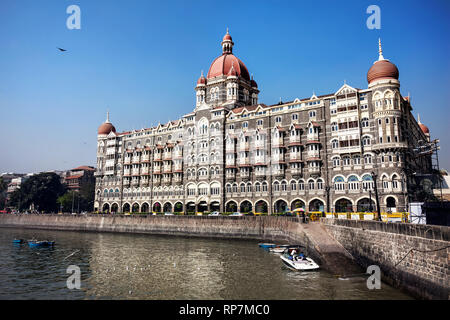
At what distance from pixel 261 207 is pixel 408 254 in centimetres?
4949

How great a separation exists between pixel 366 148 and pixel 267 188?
74.9 feet

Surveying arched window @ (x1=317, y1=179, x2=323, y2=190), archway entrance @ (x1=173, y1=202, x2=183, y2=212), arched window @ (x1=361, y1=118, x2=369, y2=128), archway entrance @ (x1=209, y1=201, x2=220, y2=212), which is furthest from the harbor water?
archway entrance @ (x1=173, y1=202, x2=183, y2=212)

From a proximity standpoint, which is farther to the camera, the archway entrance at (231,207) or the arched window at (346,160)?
the archway entrance at (231,207)

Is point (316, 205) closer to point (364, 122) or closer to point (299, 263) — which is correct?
point (364, 122)

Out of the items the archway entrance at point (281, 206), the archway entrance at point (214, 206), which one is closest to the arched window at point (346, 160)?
the archway entrance at point (281, 206)

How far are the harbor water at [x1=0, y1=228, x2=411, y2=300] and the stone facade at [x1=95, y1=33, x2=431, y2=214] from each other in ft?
87.2

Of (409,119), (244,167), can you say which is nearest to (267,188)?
(244,167)

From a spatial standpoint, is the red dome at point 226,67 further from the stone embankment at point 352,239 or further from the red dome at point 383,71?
the stone embankment at point 352,239

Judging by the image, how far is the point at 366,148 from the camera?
201 feet

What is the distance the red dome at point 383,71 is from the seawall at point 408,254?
37.1m

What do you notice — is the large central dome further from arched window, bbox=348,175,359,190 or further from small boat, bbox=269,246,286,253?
small boat, bbox=269,246,286,253

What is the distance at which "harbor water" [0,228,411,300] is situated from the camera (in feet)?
82.2

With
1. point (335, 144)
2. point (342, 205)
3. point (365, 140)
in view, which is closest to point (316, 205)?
point (342, 205)

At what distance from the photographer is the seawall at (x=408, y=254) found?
65.0 feet
